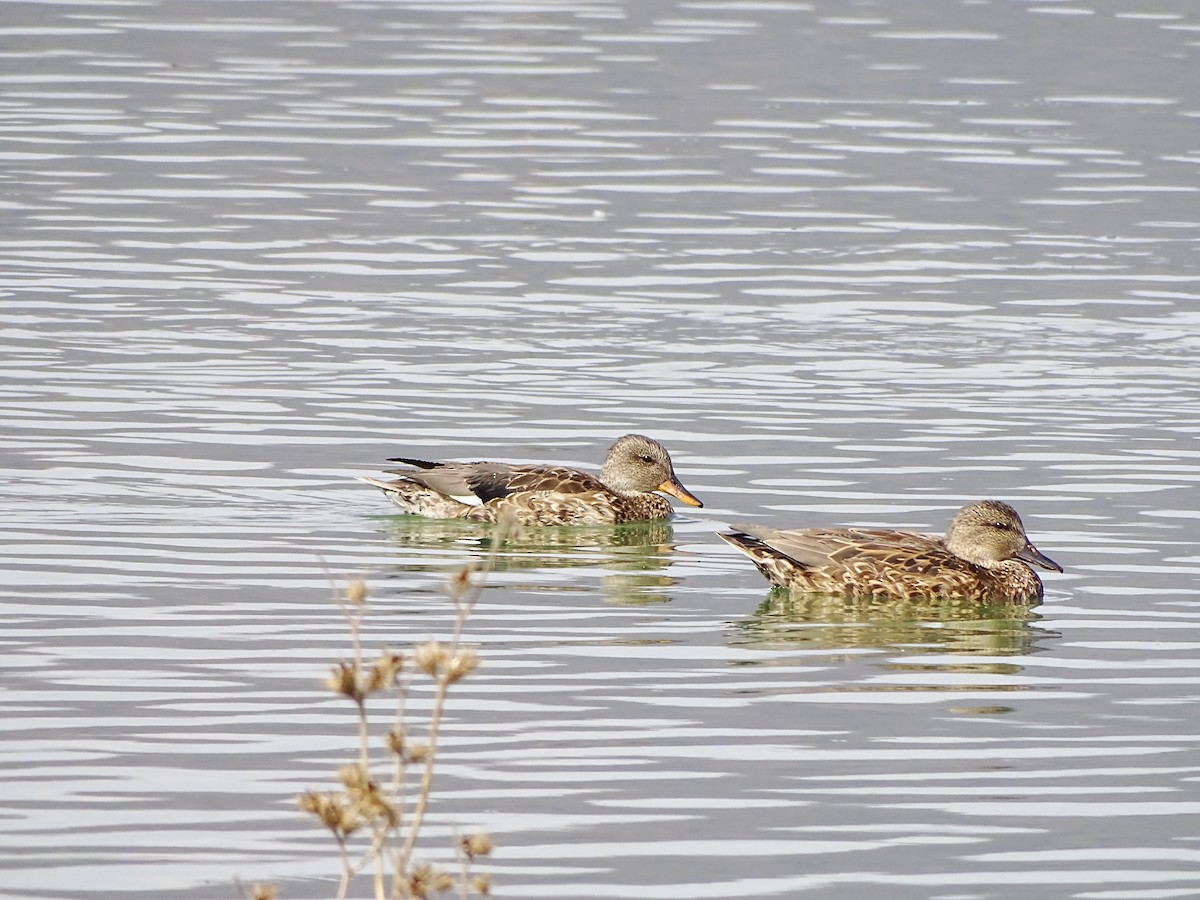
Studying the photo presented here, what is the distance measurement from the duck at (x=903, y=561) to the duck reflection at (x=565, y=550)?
0.61 m

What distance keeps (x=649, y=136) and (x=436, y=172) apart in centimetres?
458

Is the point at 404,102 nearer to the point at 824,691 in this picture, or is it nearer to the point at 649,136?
the point at 649,136

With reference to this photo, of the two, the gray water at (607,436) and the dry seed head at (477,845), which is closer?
the dry seed head at (477,845)

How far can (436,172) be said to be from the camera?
96.3 feet

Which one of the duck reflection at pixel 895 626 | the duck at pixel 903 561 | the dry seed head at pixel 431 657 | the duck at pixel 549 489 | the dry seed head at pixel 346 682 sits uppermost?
the duck at pixel 549 489

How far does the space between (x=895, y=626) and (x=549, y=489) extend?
3.09 metres

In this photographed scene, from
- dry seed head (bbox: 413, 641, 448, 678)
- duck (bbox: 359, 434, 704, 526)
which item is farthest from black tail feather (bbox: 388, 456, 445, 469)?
dry seed head (bbox: 413, 641, 448, 678)

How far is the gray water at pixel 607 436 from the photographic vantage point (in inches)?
367

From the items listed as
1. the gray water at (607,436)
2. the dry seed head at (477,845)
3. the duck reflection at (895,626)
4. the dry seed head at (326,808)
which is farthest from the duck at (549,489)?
the dry seed head at (326,808)

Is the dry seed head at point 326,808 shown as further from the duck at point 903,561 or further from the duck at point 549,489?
the duck at point 549,489

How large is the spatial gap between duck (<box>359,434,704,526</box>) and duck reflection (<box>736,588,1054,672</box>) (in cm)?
212

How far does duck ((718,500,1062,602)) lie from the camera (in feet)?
43.8

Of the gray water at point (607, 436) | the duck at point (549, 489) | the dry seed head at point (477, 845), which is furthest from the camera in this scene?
the duck at point (549, 489)

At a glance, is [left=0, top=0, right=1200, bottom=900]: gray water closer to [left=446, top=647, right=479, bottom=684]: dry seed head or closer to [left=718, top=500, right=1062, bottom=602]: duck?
[left=718, top=500, right=1062, bottom=602]: duck
